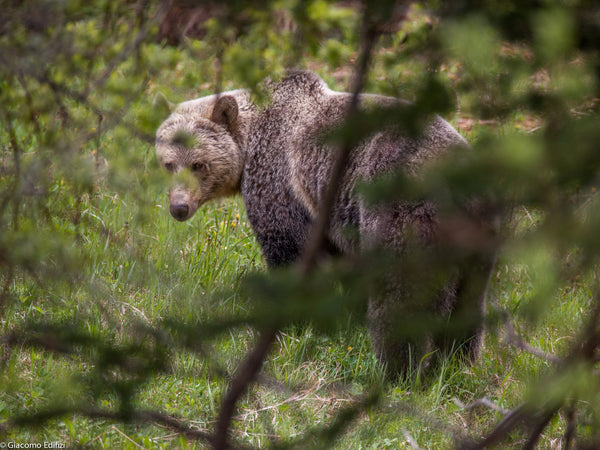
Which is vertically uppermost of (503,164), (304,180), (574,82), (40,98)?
(574,82)

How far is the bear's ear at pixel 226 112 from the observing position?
4996 millimetres

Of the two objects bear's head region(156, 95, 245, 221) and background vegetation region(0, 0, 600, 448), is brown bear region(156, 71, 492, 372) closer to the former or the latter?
bear's head region(156, 95, 245, 221)

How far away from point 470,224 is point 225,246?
3.99 m

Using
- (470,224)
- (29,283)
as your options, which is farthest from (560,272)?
(29,283)

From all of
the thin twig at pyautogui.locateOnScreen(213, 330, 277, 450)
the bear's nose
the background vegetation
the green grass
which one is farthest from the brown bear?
the thin twig at pyautogui.locateOnScreen(213, 330, 277, 450)

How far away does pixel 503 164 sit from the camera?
4.05 feet

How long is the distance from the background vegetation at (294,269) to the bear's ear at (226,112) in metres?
1.00

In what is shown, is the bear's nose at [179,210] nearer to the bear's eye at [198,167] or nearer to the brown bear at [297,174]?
the brown bear at [297,174]

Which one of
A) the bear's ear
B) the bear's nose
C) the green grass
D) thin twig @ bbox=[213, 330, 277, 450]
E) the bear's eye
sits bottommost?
the green grass

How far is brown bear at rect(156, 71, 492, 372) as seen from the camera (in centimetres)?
361

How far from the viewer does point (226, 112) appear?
5.11m

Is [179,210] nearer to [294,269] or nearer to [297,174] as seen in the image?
[297,174]

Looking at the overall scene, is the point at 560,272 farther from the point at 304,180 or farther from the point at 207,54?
the point at 304,180

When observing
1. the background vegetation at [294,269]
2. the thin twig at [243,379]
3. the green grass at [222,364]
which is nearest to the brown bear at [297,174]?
the green grass at [222,364]
